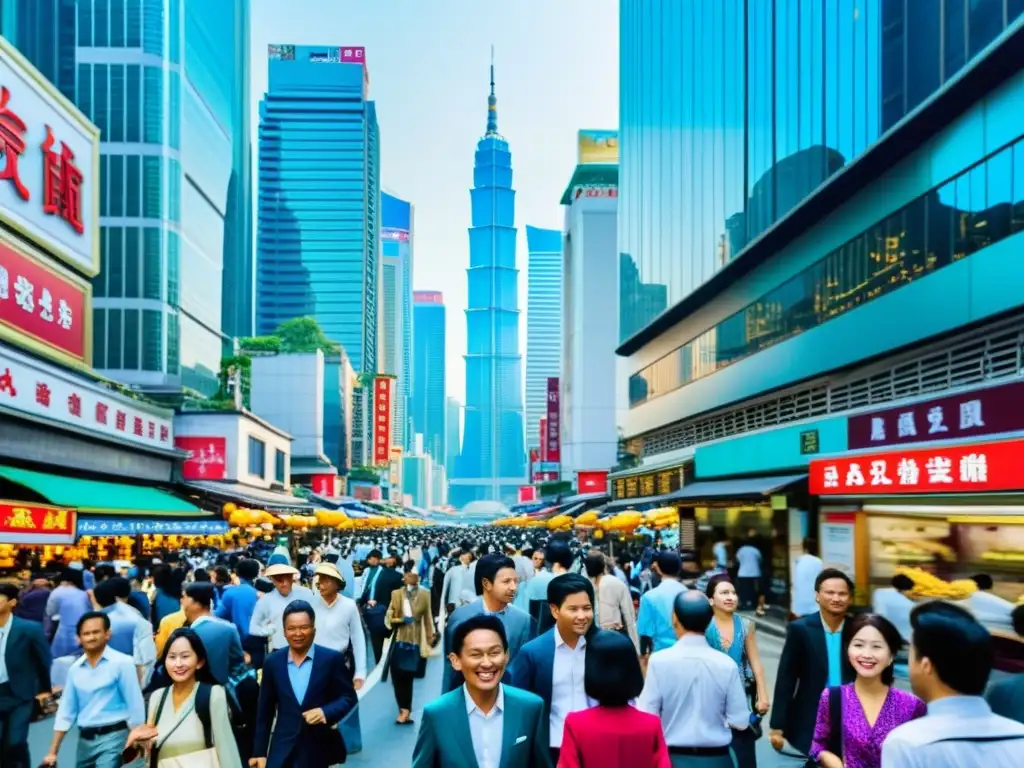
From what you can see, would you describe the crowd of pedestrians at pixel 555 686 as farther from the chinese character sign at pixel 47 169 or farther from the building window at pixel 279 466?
the building window at pixel 279 466

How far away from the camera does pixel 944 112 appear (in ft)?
57.0

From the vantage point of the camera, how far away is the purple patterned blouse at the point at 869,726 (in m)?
4.02

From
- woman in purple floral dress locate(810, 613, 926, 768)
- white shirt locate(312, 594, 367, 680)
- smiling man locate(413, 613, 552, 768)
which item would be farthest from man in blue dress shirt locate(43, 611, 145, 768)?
woman in purple floral dress locate(810, 613, 926, 768)

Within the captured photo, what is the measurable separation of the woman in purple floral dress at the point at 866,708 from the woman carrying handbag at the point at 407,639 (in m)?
6.22

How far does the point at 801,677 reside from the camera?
5312mm

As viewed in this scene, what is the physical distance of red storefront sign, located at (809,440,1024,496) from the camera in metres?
11.1

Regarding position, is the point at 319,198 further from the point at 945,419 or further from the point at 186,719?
the point at 186,719

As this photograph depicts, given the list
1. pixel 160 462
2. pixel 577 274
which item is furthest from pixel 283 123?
pixel 160 462

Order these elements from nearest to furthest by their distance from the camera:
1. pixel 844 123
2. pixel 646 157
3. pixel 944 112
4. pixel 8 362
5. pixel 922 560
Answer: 1. pixel 922 560
2. pixel 944 112
3. pixel 8 362
4. pixel 844 123
5. pixel 646 157

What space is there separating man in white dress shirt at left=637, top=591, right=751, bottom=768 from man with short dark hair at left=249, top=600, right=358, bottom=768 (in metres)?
1.63

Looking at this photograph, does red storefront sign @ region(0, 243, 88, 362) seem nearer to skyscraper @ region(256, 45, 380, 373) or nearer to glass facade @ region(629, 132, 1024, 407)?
glass facade @ region(629, 132, 1024, 407)

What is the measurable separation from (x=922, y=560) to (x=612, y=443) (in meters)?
80.1

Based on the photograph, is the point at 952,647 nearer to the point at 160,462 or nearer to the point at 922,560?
the point at 922,560

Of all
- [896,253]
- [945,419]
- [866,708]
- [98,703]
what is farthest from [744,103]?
[866,708]
